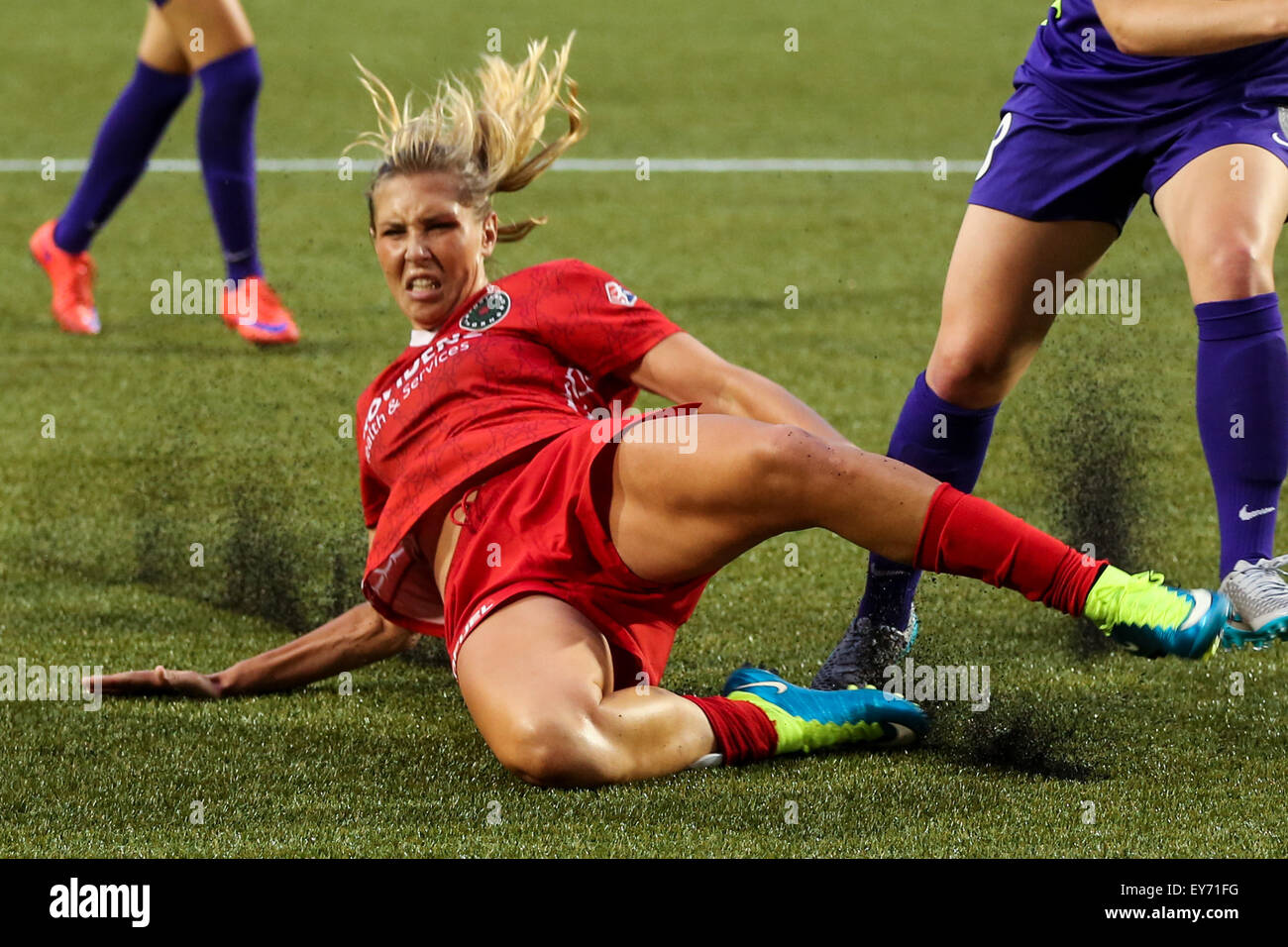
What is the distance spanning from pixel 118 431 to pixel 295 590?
1720 mm

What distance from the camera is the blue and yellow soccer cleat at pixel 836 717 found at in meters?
3.44

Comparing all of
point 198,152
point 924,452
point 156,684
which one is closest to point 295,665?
point 156,684

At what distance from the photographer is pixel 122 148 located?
7230 mm

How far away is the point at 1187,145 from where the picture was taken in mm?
3340

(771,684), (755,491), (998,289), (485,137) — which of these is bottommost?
(771,684)

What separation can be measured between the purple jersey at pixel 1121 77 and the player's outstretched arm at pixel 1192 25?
0.22 ft

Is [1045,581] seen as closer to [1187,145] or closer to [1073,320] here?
[1187,145]

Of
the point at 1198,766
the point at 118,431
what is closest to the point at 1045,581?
the point at 1198,766

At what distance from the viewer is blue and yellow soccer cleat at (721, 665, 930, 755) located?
3.44m

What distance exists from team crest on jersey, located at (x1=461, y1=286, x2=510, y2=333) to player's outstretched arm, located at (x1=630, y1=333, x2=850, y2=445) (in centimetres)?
29

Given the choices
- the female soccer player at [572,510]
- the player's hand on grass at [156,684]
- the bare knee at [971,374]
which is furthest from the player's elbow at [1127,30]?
the player's hand on grass at [156,684]

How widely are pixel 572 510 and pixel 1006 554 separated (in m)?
0.77

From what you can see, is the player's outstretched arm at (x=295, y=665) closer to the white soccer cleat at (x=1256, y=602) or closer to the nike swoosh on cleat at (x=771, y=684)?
the nike swoosh on cleat at (x=771, y=684)

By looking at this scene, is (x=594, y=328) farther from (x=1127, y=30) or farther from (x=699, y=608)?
(x=1127, y=30)
